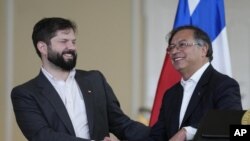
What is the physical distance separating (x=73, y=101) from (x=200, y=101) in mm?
737

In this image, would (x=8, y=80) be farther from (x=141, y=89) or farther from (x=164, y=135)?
(x=164, y=135)

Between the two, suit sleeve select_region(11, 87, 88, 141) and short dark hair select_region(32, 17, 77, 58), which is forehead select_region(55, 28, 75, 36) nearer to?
short dark hair select_region(32, 17, 77, 58)

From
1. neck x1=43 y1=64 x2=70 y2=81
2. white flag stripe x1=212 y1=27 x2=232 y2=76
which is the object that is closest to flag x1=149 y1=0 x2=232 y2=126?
white flag stripe x1=212 y1=27 x2=232 y2=76

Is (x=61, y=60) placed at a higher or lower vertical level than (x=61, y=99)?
higher

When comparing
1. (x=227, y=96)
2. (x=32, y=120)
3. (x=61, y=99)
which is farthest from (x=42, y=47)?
(x=227, y=96)

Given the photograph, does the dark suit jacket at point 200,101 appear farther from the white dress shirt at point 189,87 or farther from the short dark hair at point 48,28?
the short dark hair at point 48,28

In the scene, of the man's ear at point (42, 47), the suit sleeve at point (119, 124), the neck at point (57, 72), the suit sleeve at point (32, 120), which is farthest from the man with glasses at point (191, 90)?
the man's ear at point (42, 47)

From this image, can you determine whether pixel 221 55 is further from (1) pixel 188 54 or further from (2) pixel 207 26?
(1) pixel 188 54

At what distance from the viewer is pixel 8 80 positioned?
158 inches

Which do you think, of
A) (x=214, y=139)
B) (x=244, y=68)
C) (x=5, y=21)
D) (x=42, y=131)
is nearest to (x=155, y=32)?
(x=244, y=68)

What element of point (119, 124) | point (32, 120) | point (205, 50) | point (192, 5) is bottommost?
point (119, 124)

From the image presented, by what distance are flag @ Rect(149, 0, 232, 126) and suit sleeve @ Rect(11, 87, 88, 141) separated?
3.32 ft

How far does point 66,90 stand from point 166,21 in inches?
75.1

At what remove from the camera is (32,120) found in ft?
8.07
